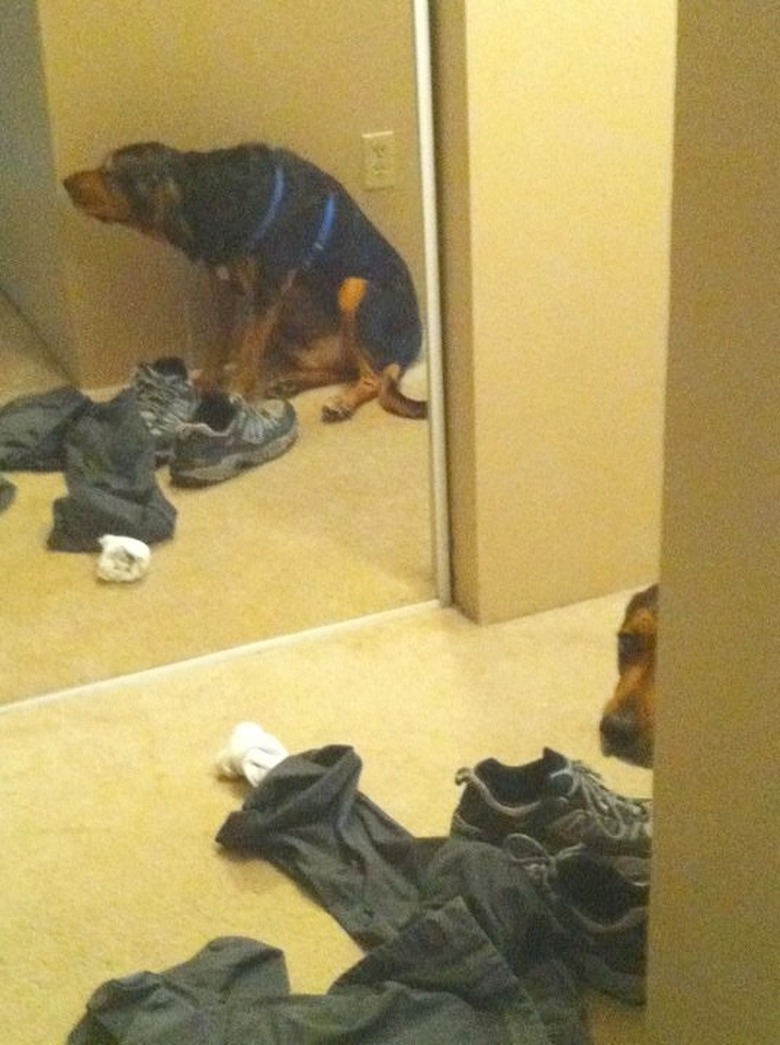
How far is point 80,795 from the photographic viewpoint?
1.80 meters

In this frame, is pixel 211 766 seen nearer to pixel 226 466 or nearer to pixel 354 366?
pixel 226 466

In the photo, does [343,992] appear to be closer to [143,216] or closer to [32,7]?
[143,216]

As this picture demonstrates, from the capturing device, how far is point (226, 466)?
2.62m

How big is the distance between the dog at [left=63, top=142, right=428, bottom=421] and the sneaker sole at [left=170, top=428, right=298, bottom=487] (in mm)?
148

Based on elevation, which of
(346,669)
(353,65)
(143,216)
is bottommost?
(346,669)

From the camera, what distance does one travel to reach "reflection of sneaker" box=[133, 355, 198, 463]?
2.66 m

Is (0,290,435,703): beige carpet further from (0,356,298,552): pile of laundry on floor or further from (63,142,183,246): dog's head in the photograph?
(63,142,183,246): dog's head

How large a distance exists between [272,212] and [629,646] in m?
1.37

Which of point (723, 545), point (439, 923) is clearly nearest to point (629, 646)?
point (439, 923)

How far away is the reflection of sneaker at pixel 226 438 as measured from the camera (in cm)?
259

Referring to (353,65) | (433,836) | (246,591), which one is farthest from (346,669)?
(353,65)

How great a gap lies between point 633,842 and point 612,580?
0.79 m

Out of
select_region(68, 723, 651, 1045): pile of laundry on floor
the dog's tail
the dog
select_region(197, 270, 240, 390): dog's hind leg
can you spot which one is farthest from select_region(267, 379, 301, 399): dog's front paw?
select_region(68, 723, 651, 1045): pile of laundry on floor

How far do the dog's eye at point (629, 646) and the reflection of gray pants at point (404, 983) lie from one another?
47 centimetres
